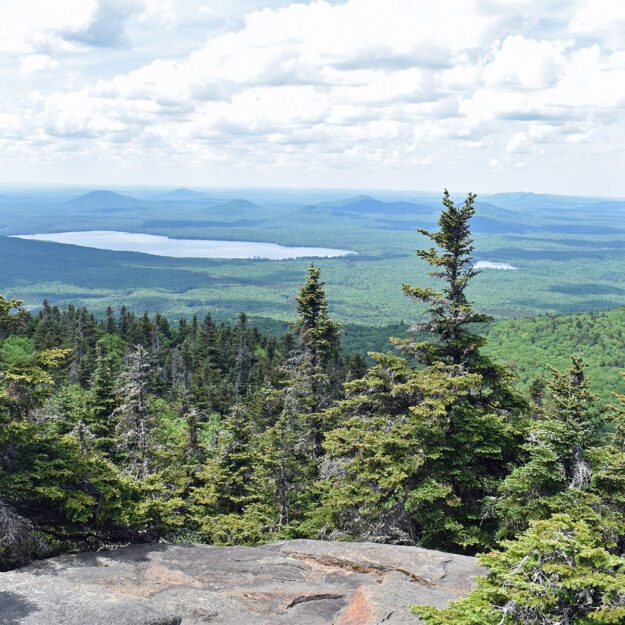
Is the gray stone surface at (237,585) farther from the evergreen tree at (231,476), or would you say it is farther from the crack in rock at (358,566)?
the evergreen tree at (231,476)

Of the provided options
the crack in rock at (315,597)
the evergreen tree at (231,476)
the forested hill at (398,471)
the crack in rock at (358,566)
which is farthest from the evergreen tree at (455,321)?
the evergreen tree at (231,476)

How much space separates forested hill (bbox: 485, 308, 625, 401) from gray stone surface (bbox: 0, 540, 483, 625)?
95.4 metres

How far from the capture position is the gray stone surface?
13.7m

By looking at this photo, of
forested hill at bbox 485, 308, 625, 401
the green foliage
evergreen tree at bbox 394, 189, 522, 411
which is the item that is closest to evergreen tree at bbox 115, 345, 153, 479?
evergreen tree at bbox 394, 189, 522, 411

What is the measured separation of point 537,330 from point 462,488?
12980 cm

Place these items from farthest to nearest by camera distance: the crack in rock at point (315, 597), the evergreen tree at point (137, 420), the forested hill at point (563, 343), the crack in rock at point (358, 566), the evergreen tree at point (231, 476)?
the forested hill at point (563, 343) < the evergreen tree at point (137, 420) < the evergreen tree at point (231, 476) < the crack in rock at point (358, 566) < the crack in rock at point (315, 597)

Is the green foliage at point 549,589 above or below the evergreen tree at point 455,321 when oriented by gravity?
below

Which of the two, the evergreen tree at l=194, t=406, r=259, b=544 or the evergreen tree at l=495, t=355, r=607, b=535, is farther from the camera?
the evergreen tree at l=194, t=406, r=259, b=544

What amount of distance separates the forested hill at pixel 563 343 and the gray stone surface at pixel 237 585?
9540 cm

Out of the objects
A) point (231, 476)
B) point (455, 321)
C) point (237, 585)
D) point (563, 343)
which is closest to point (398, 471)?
point (455, 321)

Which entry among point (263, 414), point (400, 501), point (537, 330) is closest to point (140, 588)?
point (400, 501)

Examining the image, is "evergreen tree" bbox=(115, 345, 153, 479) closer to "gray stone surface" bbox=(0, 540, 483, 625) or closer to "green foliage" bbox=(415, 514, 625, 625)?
"gray stone surface" bbox=(0, 540, 483, 625)

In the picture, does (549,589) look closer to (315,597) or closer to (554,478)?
(315,597)

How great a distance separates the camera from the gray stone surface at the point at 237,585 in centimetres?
1369
